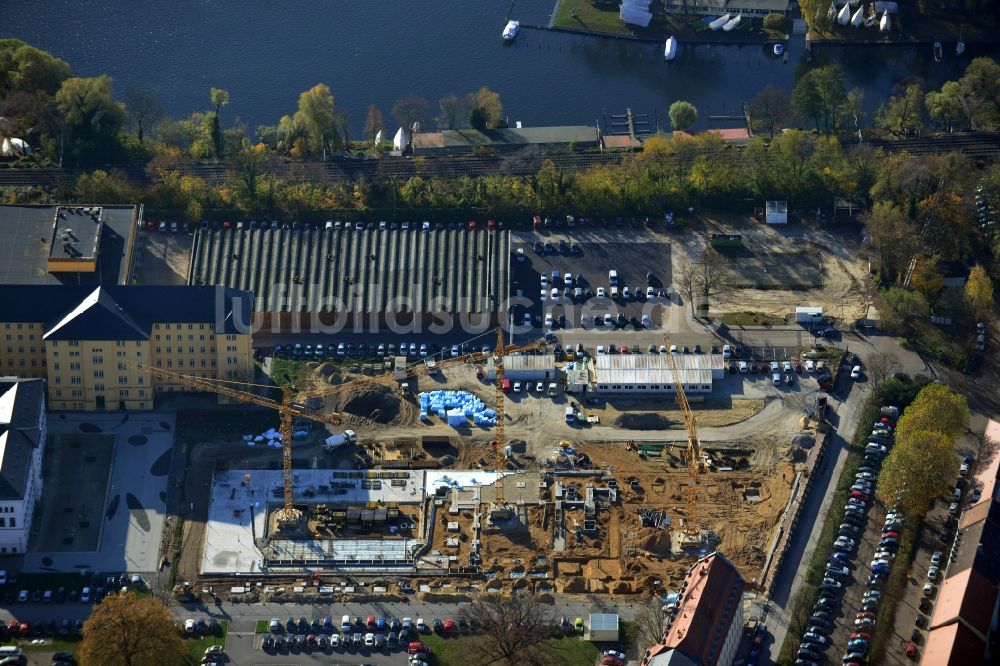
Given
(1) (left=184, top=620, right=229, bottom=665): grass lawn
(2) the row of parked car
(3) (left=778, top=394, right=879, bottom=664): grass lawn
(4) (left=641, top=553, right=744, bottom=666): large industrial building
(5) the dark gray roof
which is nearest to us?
(4) (left=641, top=553, right=744, bottom=666): large industrial building

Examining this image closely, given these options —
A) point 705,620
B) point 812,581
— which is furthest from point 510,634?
point 812,581

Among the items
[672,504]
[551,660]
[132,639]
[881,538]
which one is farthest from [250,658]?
[881,538]

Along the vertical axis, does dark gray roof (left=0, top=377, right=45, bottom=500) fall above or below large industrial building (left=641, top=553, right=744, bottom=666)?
above

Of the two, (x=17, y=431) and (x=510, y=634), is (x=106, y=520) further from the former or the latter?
(x=510, y=634)

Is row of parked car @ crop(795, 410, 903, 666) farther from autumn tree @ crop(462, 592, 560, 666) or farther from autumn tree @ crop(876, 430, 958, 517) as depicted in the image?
autumn tree @ crop(462, 592, 560, 666)

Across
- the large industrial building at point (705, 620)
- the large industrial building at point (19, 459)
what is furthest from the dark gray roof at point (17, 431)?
the large industrial building at point (705, 620)

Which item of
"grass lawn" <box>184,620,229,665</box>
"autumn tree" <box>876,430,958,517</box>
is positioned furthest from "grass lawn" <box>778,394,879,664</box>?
"grass lawn" <box>184,620,229,665</box>
